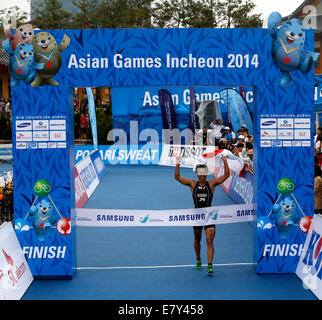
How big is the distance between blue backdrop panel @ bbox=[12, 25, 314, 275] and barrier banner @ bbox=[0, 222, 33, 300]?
0.44 meters

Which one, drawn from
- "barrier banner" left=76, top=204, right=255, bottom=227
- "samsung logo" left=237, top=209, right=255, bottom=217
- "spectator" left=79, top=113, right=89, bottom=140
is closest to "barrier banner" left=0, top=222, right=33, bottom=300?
"barrier banner" left=76, top=204, right=255, bottom=227

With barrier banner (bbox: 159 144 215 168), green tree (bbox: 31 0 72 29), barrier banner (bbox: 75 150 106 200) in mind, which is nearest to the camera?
barrier banner (bbox: 75 150 106 200)

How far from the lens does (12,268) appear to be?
8.07 metres

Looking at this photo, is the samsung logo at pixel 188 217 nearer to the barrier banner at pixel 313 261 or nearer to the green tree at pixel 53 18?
the barrier banner at pixel 313 261

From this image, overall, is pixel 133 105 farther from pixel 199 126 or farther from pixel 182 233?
pixel 182 233

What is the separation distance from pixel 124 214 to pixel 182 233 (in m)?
3.49

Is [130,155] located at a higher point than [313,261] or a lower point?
lower

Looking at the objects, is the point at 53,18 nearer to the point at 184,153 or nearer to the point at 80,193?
the point at 184,153

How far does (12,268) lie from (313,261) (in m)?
4.43

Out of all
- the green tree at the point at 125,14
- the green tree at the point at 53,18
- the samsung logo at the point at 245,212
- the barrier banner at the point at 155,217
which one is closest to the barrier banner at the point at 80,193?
the barrier banner at the point at 155,217

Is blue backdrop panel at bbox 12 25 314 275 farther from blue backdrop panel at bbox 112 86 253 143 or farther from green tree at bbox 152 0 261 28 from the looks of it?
green tree at bbox 152 0 261 28

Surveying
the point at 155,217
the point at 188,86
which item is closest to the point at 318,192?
the point at 155,217

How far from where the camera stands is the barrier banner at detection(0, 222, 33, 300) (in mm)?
7432

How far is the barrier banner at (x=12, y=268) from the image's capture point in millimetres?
7432
